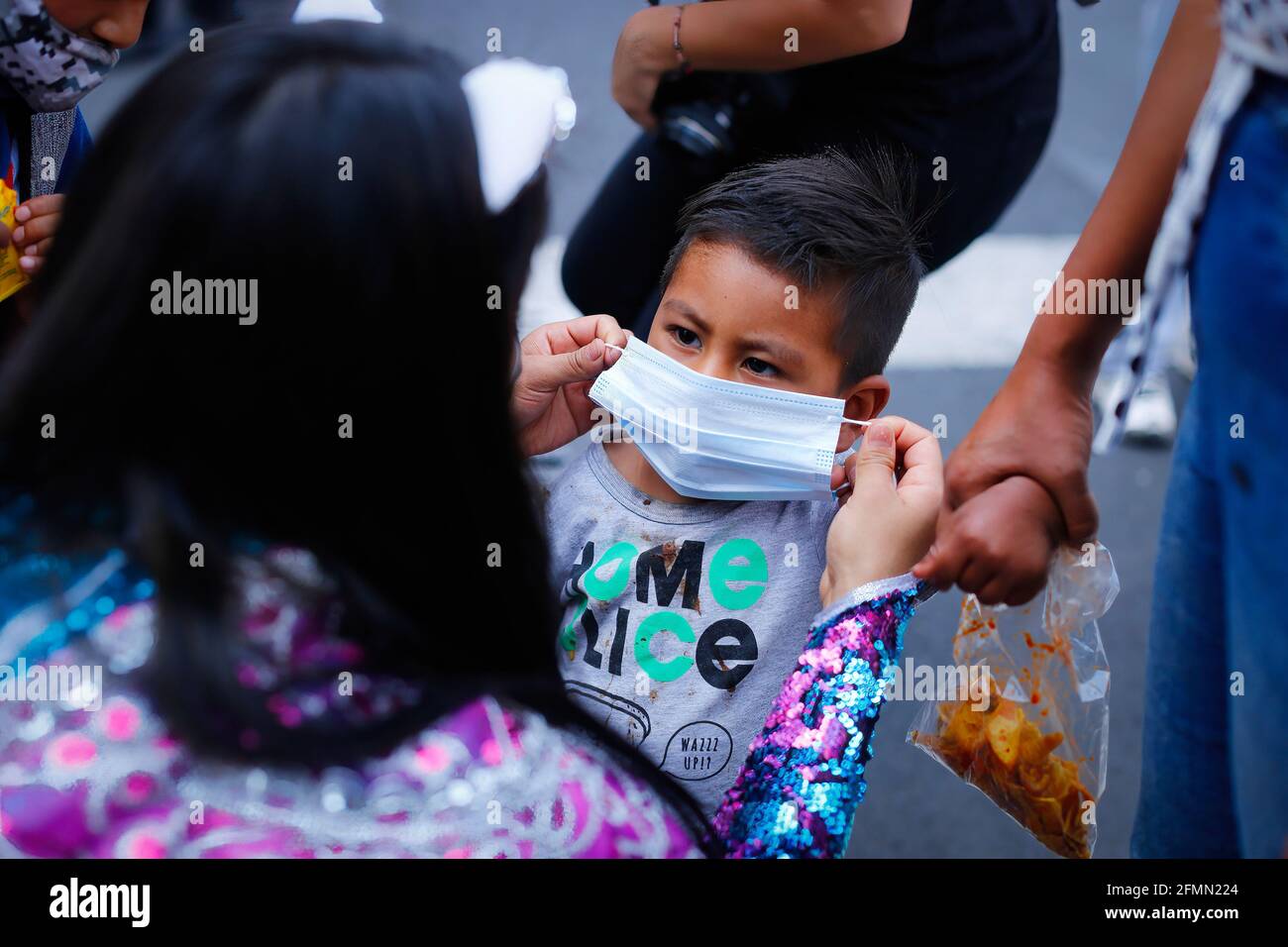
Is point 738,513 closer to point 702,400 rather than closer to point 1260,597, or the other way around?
point 702,400

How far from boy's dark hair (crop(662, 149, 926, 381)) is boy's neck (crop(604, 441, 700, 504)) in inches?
10.5

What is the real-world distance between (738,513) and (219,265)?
0.84 meters


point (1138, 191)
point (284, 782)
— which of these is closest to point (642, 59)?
point (1138, 191)

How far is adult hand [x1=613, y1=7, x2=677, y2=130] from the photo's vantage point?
5.47 ft

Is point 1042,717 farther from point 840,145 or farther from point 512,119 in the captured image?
point 512,119

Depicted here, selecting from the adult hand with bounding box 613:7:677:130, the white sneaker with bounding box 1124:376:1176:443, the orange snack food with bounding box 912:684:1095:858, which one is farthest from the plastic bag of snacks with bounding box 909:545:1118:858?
the white sneaker with bounding box 1124:376:1176:443

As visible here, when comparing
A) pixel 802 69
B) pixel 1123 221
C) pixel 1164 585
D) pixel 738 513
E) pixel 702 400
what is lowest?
pixel 1164 585

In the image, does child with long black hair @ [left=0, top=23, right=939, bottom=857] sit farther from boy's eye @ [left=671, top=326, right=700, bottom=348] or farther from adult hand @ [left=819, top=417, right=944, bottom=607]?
boy's eye @ [left=671, top=326, right=700, bottom=348]

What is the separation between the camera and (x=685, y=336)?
1.58m

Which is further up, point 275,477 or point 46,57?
point 46,57

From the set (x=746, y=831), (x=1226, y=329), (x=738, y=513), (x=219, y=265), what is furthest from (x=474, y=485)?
(x=1226, y=329)

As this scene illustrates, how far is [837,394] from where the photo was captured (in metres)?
1.58

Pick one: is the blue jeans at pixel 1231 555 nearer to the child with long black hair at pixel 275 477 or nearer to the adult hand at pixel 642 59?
the child with long black hair at pixel 275 477

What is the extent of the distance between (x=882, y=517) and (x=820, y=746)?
0.30m
